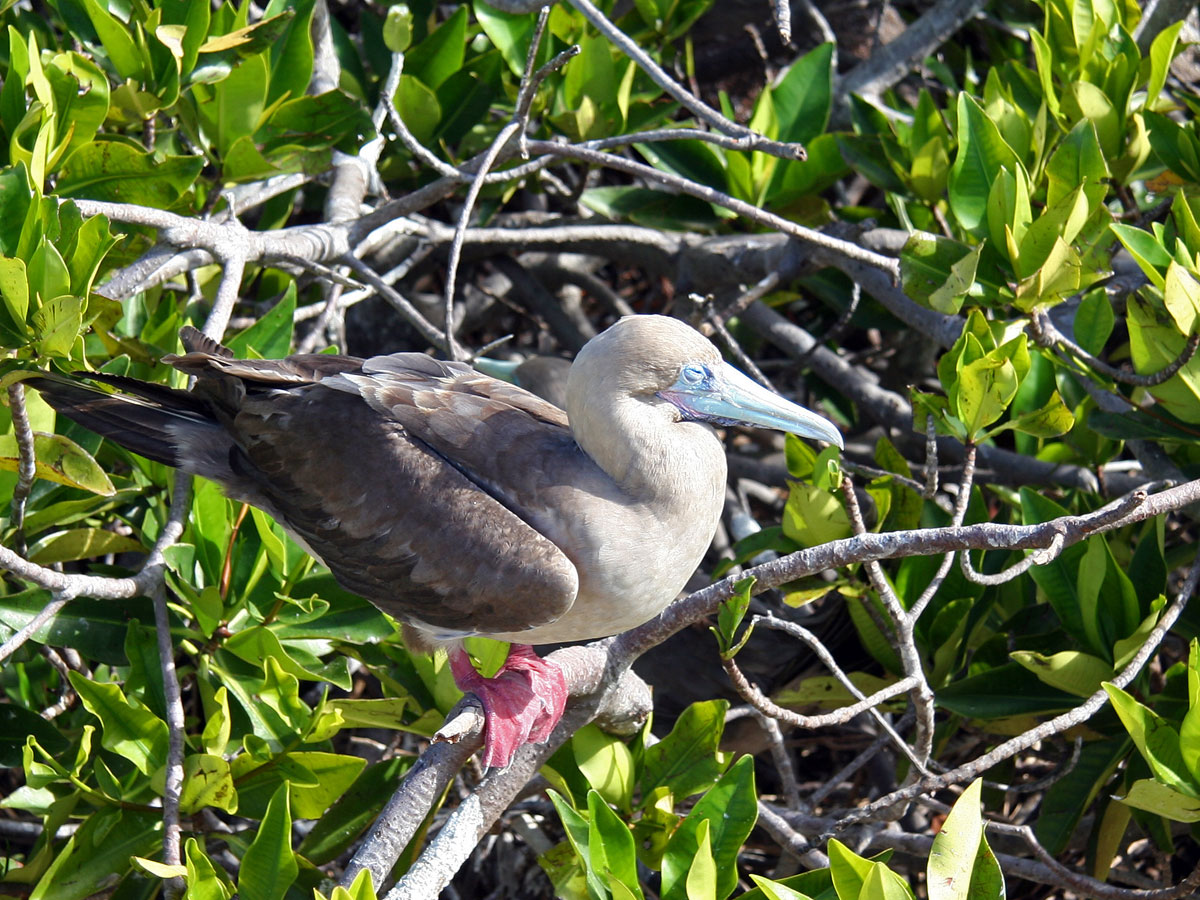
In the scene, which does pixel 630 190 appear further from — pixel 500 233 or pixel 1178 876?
pixel 1178 876

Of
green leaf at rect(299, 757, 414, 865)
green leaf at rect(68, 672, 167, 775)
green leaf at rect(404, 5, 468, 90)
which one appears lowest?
green leaf at rect(299, 757, 414, 865)

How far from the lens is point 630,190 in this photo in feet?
14.1

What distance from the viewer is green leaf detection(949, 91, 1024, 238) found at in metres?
3.28

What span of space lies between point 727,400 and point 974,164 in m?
1.13

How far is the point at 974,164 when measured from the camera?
332 cm

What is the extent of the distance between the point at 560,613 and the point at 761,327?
2.08 metres

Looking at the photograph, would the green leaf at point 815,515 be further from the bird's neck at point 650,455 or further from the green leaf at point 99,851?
the green leaf at point 99,851

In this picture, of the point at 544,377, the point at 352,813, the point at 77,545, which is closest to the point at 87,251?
the point at 77,545

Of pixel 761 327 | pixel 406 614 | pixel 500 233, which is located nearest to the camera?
pixel 406 614

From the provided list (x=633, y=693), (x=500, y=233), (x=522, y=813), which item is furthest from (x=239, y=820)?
(x=500, y=233)

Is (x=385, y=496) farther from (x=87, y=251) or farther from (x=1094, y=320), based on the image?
(x=1094, y=320)

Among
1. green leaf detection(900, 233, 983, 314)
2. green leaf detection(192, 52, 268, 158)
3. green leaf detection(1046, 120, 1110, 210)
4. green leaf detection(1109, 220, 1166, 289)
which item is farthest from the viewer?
green leaf detection(192, 52, 268, 158)

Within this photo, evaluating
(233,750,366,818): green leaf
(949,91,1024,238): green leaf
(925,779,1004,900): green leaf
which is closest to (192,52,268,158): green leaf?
(233,750,366,818): green leaf

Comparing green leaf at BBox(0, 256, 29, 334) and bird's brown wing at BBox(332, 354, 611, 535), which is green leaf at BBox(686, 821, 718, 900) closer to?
bird's brown wing at BBox(332, 354, 611, 535)
